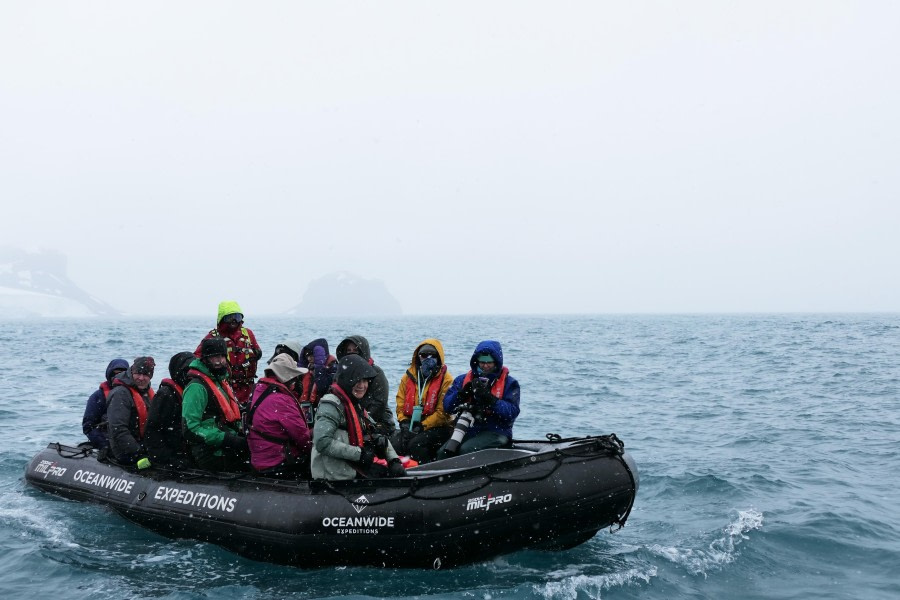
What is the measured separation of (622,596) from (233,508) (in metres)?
3.53

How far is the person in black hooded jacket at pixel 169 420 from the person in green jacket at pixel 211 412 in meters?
0.26

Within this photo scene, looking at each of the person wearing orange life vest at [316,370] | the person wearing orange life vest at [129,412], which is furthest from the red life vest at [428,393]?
the person wearing orange life vest at [129,412]

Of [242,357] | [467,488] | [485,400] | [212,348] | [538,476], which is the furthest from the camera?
[242,357]

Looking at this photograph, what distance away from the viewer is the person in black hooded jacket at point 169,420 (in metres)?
7.23

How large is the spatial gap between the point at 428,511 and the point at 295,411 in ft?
5.00

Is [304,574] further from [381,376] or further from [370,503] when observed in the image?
[381,376]

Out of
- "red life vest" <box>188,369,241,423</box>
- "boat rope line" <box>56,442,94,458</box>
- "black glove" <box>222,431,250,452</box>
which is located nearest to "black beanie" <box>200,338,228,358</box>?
"red life vest" <box>188,369,241,423</box>

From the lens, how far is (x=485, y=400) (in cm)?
699

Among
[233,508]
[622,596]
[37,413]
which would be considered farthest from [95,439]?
[37,413]

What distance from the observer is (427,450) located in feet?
25.9

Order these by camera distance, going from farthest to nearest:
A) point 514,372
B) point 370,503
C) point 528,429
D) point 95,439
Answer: point 514,372 → point 528,429 → point 95,439 → point 370,503

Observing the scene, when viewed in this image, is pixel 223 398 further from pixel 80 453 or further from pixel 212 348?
pixel 80 453

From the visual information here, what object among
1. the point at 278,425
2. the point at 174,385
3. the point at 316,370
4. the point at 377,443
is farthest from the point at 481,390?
the point at 174,385

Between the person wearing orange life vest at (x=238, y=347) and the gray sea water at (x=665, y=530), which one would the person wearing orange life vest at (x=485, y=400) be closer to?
the gray sea water at (x=665, y=530)
